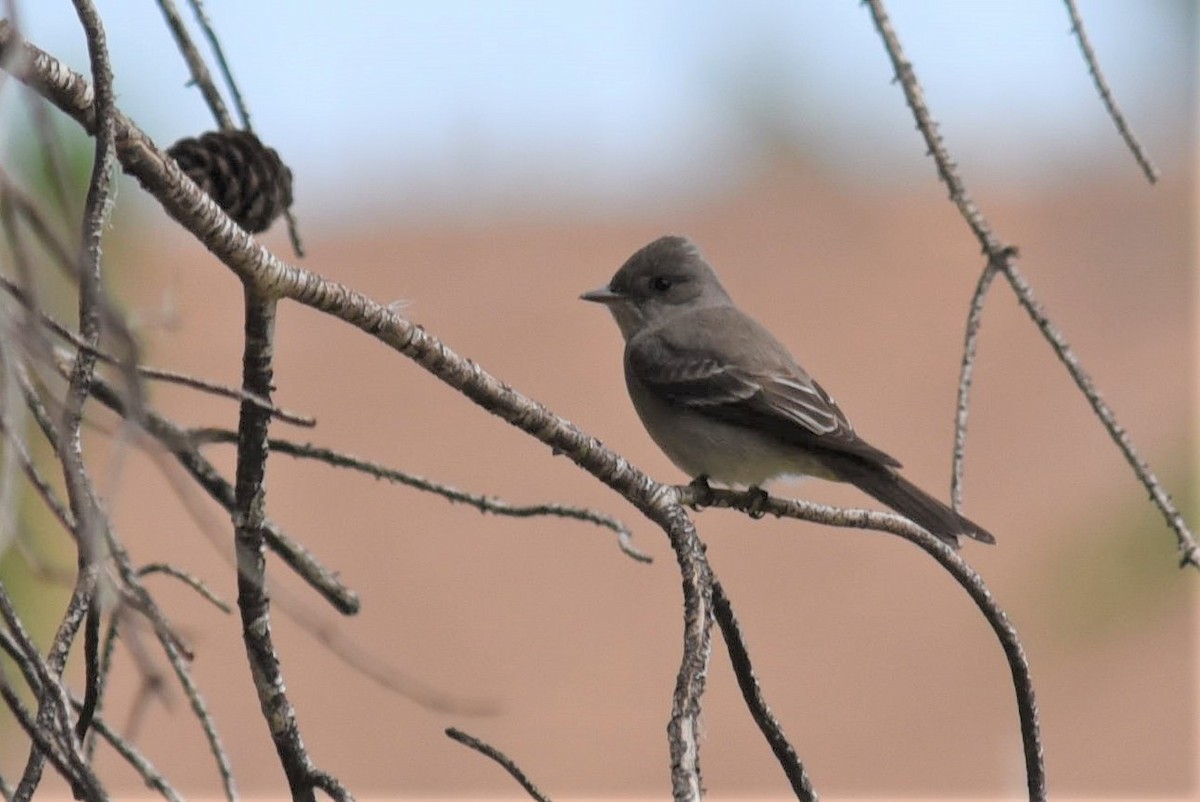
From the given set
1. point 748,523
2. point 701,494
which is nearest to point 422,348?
point 701,494

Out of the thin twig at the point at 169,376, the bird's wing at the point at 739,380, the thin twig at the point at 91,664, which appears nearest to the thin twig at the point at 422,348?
the thin twig at the point at 169,376

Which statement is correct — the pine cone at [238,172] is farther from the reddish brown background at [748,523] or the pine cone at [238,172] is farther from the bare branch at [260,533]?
the reddish brown background at [748,523]

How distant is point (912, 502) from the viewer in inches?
146

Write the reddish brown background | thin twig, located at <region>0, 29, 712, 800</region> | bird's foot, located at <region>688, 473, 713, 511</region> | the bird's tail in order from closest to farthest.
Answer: thin twig, located at <region>0, 29, 712, 800</region> < bird's foot, located at <region>688, 473, 713, 511</region> < the bird's tail < the reddish brown background

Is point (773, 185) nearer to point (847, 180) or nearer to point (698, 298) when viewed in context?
point (847, 180)

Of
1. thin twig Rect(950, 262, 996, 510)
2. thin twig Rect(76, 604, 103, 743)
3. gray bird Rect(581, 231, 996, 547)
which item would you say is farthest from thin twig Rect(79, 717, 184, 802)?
gray bird Rect(581, 231, 996, 547)

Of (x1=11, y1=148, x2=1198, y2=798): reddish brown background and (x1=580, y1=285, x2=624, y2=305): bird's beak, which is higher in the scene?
(x1=11, y1=148, x2=1198, y2=798): reddish brown background

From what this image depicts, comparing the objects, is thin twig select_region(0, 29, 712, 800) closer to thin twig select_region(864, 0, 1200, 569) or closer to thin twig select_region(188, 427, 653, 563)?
thin twig select_region(188, 427, 653, 563)

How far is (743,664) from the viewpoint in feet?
6.65

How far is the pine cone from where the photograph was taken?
2.10 m

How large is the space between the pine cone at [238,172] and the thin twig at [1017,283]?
87 cm

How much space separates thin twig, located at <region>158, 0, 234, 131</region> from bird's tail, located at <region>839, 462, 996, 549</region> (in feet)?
5.10

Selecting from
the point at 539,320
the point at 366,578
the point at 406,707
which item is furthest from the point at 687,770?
the point at 539,320

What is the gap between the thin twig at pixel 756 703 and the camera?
1.88 m
